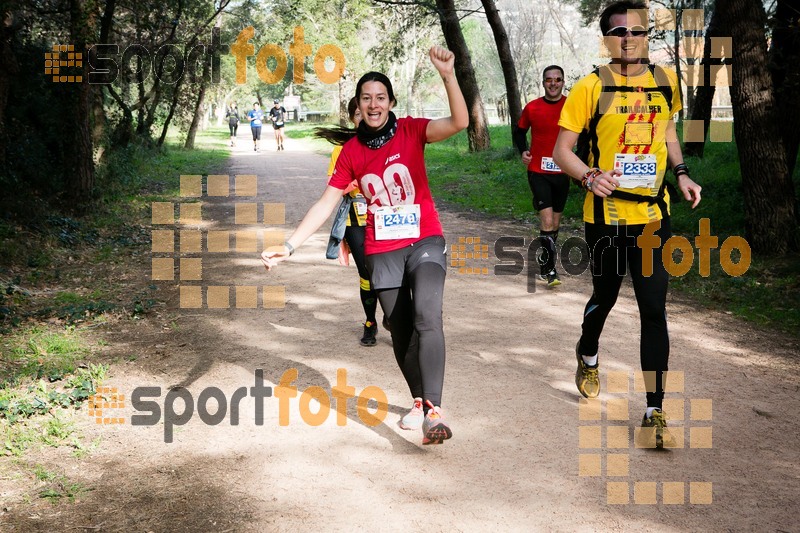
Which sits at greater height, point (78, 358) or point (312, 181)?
point (312, 181)

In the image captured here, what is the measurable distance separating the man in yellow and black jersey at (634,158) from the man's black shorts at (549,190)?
3965 millimetres

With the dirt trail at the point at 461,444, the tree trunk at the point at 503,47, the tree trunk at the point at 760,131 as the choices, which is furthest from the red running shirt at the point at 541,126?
the tree trunk at the point at 503,47

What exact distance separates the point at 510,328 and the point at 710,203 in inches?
241

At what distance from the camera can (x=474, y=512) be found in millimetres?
3918

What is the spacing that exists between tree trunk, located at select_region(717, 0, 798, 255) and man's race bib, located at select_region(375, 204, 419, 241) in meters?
6.33

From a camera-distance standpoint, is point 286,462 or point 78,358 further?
point 78,358

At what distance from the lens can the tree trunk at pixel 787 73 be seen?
31.3ft

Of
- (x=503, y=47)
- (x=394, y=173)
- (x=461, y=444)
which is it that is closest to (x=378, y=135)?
(x=394, y=173)

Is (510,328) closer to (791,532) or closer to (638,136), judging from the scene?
(638,136)

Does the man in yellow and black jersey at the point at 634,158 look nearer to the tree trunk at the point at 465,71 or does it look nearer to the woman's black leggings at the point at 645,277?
the woman's black leggings at the point at 645,277

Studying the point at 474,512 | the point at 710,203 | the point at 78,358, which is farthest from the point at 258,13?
the point at 474,512

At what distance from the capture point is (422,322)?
15.1 feet

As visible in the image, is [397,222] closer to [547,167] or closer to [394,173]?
[394,173]

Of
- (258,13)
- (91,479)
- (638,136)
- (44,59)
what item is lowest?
(91,479)
